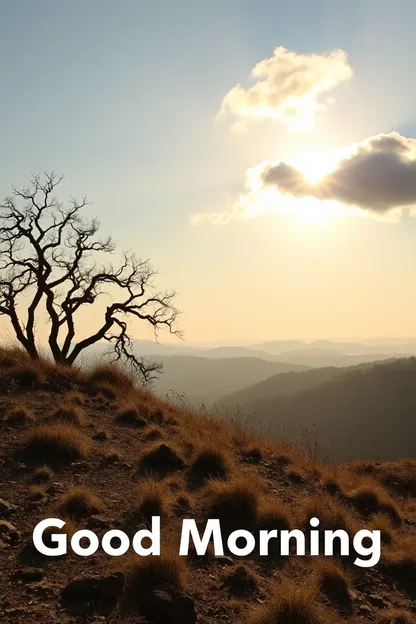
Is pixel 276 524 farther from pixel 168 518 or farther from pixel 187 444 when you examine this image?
pixel 187 444

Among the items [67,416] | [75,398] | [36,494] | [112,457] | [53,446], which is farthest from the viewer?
[75,398]

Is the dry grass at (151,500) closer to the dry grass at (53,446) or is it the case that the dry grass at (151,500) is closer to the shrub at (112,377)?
the dry grass at (53,446)

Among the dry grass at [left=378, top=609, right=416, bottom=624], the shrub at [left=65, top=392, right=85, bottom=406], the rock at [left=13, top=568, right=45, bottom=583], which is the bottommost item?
the dry grass at [left=378, top=609, right=416, bottom=624]

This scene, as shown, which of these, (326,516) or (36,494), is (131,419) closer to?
(36,494)

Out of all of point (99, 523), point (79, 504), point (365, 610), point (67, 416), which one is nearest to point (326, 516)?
point (365, 610)

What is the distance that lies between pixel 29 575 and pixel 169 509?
2501mm

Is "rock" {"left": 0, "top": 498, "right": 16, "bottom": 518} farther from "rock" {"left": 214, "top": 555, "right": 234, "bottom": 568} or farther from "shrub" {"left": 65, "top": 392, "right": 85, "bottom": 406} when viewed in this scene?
"shrub" {"left": 65, "top": 392, "right": 85, "bottom": 406}

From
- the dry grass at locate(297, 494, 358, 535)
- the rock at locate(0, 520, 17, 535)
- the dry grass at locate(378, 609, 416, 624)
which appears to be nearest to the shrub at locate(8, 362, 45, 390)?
the rock at locate(0, 520, 17, 535)

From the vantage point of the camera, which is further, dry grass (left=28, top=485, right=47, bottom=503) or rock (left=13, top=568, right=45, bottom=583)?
dry grass (left=28, top=485, right=47, bottom=503)

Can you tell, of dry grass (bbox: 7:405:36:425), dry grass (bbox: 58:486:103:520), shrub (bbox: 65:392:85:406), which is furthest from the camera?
shrub (bbox: 65:392:85:406)

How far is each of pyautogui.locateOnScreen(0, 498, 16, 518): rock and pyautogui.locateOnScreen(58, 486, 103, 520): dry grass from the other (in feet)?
2.24

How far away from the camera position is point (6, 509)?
6.64 metres

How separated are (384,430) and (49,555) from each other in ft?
621

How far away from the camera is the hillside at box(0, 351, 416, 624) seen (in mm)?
4930
